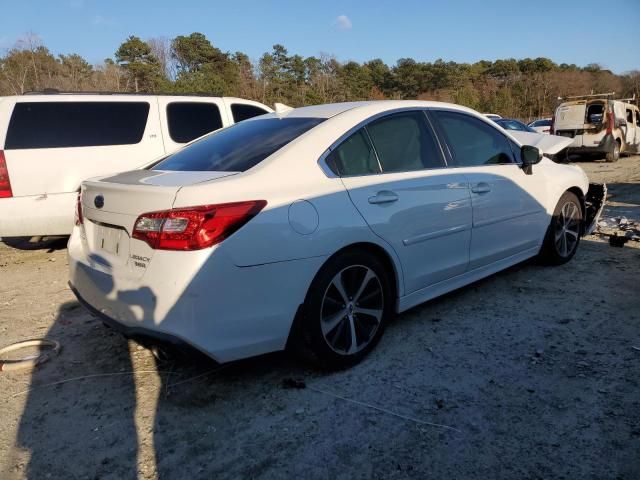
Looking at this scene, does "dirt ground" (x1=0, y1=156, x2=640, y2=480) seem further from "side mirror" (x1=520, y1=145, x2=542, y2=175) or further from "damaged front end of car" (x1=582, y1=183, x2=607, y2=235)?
"damaged front end of car" (x1=582, y1=183, x2=607, y2=235)

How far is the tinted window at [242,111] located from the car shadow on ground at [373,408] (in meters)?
4.27

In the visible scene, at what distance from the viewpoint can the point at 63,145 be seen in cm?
544

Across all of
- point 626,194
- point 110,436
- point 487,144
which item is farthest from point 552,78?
point 110,436

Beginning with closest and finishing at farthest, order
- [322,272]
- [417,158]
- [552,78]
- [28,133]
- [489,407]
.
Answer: [489,407] → [322,272] → [417,158] → [28,133] → [552,78]

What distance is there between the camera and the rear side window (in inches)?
207

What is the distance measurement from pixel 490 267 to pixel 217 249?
2537mm

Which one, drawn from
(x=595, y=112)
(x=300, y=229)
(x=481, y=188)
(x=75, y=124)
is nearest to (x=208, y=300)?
(x=300, y=229)

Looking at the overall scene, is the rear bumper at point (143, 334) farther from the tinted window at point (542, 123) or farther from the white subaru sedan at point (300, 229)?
the tinted window at point (542, 123)

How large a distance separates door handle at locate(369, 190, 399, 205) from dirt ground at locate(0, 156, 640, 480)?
3.32 ft

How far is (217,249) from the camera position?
92.0 inches

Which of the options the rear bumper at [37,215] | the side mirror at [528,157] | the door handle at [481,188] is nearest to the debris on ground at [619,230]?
the side mirror at [528,157]

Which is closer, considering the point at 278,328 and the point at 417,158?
the point at 278,328

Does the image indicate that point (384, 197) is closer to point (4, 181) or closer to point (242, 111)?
point (4, 181)

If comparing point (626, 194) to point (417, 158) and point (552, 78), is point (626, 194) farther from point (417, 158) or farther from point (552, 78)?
point (552, 78)
